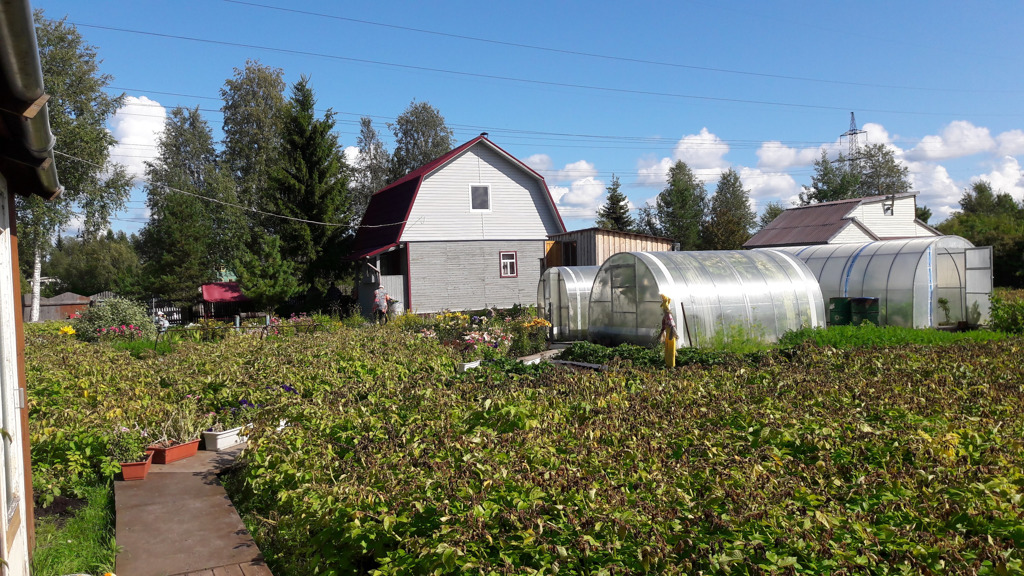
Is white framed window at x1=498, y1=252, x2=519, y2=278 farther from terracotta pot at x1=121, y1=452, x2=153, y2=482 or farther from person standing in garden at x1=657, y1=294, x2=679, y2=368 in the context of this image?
terracotta pot at x1=121, y1=452, x2=153, y2=482

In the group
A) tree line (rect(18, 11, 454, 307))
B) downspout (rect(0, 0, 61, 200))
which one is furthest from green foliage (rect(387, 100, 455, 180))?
downspout (rect(0, 0, 61, 200))

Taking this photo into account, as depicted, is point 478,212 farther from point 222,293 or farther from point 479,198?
point 222,293

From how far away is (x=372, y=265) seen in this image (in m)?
25.3

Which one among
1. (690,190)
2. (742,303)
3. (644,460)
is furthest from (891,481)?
(690,190)

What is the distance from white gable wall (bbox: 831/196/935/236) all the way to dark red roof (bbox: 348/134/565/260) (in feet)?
55.3

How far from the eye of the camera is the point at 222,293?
30062 mm

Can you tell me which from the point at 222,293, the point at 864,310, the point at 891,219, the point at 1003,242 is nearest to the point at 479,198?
the point at 222,293

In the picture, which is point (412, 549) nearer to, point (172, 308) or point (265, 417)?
point (265, 417)

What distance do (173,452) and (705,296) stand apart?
424 inches

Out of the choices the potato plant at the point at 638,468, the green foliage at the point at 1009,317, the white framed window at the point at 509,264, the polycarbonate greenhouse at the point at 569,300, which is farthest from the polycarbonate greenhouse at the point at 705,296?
the white framed window at the point at 509,264

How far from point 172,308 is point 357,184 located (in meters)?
20.8

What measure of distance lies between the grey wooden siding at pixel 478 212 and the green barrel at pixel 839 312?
494 inches

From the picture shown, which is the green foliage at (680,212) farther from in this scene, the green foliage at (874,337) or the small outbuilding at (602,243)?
the green foliage at (874,337)

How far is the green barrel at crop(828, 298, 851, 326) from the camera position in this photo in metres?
17.4
